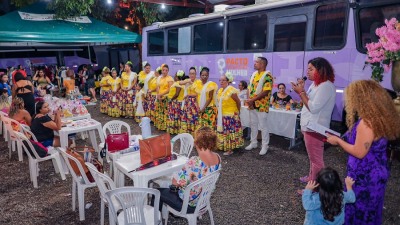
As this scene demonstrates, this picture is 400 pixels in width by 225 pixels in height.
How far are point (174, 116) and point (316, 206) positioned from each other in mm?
5372

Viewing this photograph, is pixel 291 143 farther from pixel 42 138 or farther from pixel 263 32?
pixel 42 138

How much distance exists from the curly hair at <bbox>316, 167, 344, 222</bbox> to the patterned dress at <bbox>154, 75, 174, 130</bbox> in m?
5.64

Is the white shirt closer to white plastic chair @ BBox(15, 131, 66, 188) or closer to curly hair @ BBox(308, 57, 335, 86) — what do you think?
curly hair @ BBox(308, 57, 335, 86)

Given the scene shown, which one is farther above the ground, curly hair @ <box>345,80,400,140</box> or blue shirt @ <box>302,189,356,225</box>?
curly hair @ <box>345,80,400,140</box>

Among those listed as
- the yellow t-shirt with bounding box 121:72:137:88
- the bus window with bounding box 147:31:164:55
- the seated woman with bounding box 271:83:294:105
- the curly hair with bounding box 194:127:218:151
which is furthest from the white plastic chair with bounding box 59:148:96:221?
the bus window with bounding box 147:31:164:55

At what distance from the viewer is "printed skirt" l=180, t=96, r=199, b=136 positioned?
6777 mm

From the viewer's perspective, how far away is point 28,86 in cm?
675

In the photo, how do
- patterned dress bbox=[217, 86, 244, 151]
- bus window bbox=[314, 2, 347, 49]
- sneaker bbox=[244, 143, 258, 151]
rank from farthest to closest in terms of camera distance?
sneaker bbox=[244, 143, 258, 151], bus window bbox=[314, 2, 347, 49], patterned dress bbox=[217, 86, 244, 151]

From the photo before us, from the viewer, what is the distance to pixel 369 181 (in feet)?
8.58

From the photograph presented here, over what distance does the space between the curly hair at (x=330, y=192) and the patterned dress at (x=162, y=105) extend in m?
5.64

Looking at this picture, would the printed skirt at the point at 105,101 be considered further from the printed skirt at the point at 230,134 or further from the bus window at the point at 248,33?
the printed skirt at the point at 230,134

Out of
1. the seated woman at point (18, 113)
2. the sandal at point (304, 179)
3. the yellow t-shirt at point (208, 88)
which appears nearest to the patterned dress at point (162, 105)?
the yellow t-shirt at point (208, 88)

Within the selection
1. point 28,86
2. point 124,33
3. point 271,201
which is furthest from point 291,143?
point 124,33

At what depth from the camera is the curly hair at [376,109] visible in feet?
7.82
